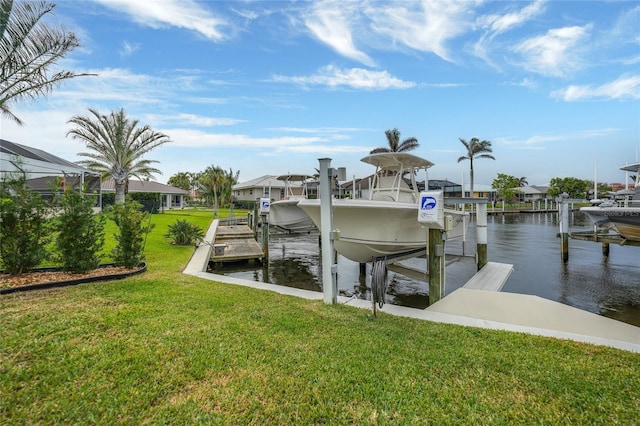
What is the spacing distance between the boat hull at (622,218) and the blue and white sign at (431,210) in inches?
294

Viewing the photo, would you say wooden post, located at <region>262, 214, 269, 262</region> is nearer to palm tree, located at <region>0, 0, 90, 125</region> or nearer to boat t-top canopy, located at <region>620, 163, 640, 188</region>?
palm tree, located at <region>0, 0, 90, 125</region>

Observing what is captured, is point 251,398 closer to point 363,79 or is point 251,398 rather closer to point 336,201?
point 336,201

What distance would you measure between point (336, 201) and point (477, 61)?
822cm

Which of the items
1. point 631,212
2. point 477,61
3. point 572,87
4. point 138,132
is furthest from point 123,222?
point 138,132

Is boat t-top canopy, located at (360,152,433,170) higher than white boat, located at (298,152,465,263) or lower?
higher

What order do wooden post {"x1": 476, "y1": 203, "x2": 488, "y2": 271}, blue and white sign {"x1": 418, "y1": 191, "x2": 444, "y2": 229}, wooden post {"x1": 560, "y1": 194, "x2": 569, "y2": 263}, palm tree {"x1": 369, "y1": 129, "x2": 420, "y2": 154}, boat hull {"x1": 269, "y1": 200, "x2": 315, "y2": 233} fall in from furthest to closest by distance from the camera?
palm tree {"x1": 369, "y1": 129, "x2": 420, "y2": 154} < boat hull {"x1": 269, "y1": 200, "x2": 315, "y2": 233} < wooden post {"x1": 560, "y1": 194, "x2": 569, "y2": 263} < wooden post {"x1": 476, "y1": 203, "x2": 488, "y2": 271} < blue and white sign {"x1": 418, "y1": 191, "x2": 444, "y2": 229}

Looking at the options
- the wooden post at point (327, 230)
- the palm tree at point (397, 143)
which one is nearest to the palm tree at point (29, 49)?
the wooden post at point (327, 230)

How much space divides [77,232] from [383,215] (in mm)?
6159

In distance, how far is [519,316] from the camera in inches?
202

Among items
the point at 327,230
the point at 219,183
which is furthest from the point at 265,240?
the point at 219,183

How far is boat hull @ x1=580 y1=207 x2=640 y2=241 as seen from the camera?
9016 mm

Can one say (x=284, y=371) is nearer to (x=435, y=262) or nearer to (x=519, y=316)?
(x=435, y=262)

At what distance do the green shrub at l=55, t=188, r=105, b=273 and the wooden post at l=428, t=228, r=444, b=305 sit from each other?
657cm

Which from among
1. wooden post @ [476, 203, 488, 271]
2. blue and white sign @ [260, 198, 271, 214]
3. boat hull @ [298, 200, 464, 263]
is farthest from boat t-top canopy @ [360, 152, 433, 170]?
blue and white sign @ [260, 198, 271, 214]
